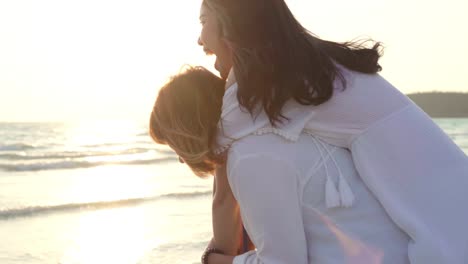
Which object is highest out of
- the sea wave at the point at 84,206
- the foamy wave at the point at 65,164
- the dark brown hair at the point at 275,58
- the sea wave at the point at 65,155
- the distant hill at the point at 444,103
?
the dark brown hair at the point at 275,58

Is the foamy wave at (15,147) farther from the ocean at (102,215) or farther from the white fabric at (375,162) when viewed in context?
the white fabric at (375,162)

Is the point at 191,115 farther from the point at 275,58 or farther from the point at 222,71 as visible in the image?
the point at 275,58

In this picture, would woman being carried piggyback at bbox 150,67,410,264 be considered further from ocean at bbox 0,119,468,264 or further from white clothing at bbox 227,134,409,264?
ocean at bbox 0,119,468,264

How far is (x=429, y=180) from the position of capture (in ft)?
5.65

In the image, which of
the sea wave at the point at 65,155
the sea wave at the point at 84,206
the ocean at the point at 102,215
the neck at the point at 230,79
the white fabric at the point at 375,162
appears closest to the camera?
the white fabric at the point at 375,162

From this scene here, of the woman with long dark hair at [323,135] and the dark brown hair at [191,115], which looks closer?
the woman with long dark hair at [323,135]

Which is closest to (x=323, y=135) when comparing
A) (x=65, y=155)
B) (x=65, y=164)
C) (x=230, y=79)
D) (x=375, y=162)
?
(x=375, y=162)

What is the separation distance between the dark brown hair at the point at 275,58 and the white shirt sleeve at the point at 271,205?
0.13m

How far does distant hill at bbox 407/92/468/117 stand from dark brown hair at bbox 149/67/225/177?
A: 7553cm

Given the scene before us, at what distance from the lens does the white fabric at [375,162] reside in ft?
5.53

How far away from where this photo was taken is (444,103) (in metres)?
77.0

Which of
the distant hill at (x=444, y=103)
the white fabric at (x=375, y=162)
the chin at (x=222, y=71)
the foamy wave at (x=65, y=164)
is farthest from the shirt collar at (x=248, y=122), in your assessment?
the distant hill at (x=444, y=103)

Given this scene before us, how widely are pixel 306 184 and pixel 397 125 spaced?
289 mm

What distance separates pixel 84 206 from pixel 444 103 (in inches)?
2857
